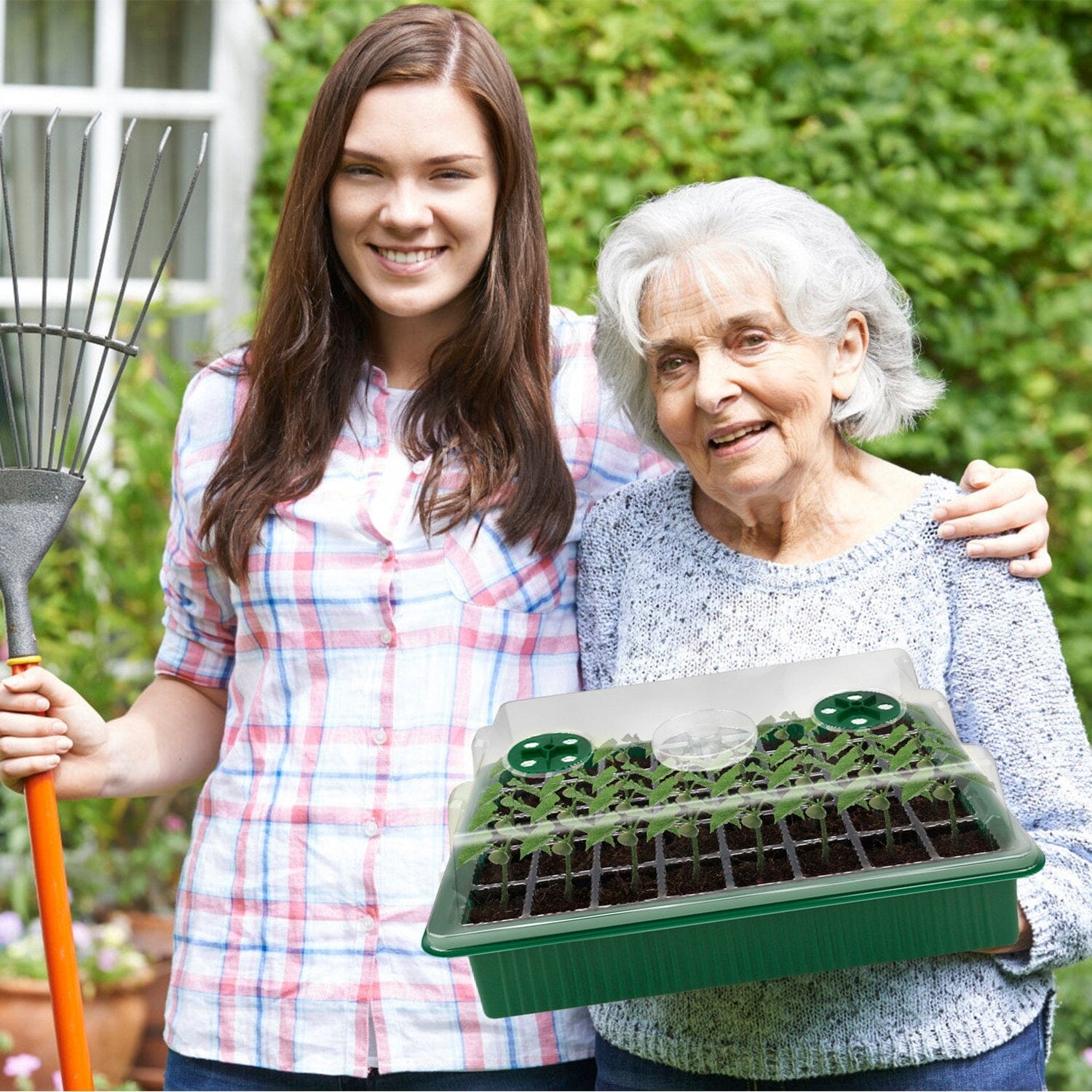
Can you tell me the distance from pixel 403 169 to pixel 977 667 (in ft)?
2.75

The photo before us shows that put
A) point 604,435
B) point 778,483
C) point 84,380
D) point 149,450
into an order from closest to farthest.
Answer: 1. point 778,483
2. point 604,435
3. point 149,450
4. point 84,380

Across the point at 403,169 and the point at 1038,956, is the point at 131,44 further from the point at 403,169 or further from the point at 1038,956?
the point at 1038,956

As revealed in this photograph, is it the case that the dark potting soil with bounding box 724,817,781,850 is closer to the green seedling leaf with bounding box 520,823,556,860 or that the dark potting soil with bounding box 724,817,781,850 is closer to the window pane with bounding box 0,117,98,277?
the green seedling leaf with bounding box 520,823,556,860

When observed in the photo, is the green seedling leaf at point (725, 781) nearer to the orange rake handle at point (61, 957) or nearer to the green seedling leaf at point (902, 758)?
the green seedling leaf at point (902, 758)

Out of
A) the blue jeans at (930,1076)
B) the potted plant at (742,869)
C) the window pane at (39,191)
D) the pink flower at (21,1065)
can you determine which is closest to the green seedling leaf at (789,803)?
the potted plant at (742,869)

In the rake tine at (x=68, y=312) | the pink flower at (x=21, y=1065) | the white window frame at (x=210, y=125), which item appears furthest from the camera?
the white window frame at (x=210, y=125)

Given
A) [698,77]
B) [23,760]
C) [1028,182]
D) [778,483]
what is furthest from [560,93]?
[23,760]

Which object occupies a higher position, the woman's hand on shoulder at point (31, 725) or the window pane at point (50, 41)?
the window pane at point (50, 41)

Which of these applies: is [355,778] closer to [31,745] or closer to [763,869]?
[31,745]

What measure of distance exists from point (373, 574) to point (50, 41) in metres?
3.01

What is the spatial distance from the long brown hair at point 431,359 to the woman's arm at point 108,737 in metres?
0.25

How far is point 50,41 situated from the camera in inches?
156

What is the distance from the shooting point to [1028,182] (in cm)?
346

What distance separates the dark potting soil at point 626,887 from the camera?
119cm
